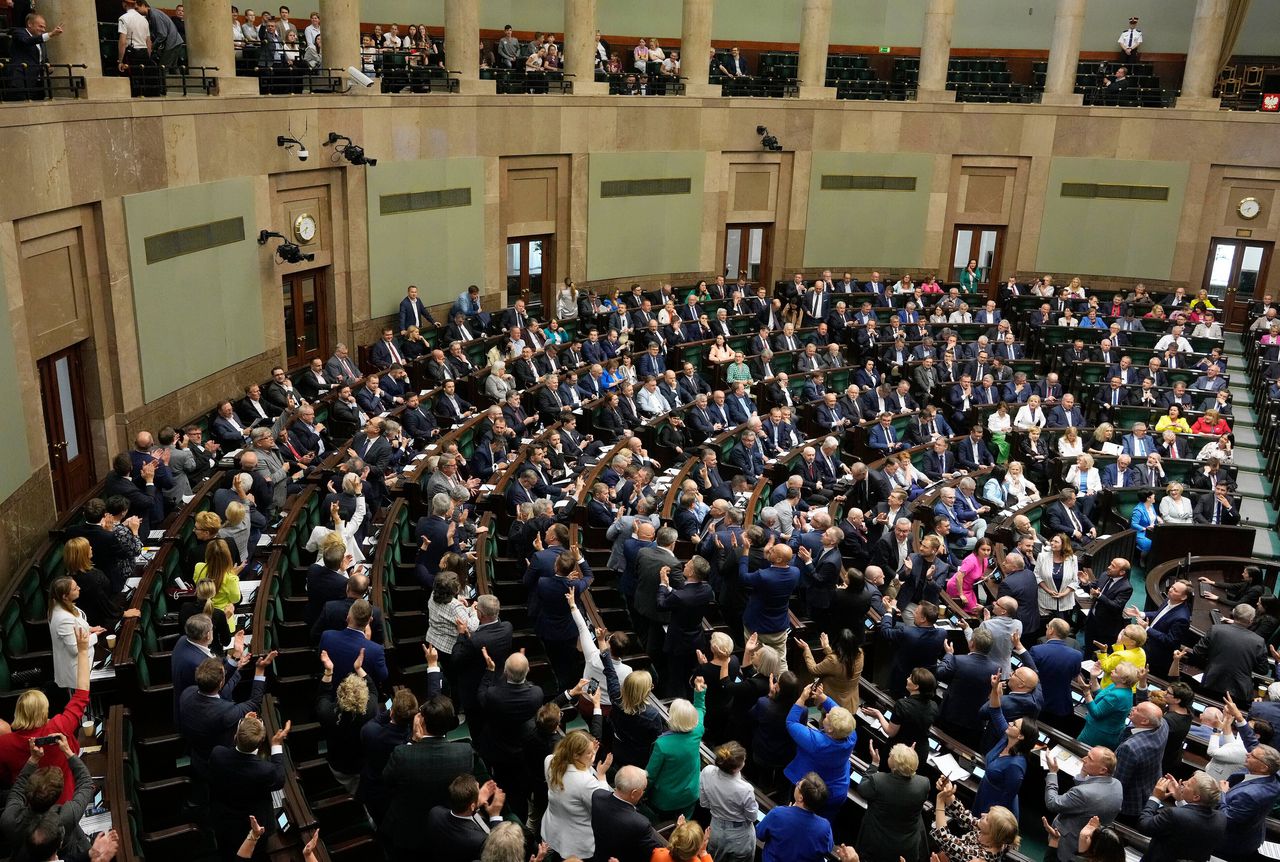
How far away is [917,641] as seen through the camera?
22.7ft

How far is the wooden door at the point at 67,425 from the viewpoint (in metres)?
9.86

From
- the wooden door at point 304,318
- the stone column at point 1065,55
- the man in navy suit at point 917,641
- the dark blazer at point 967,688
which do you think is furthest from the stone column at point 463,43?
the dark blazer at point 967,688

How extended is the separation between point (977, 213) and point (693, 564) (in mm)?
16750

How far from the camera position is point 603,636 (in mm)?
6402

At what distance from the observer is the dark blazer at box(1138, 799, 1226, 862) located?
5160 mm

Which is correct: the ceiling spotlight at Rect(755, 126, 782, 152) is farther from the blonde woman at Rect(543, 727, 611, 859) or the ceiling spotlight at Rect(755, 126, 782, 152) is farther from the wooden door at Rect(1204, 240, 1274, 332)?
the blonde woman at Rect(543, 727, 611, 859)

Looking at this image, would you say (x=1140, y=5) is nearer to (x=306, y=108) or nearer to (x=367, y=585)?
(x=306, y=108)

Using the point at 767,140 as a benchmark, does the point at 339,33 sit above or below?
above

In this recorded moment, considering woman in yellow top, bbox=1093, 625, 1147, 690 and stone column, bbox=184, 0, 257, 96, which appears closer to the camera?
woman in yellow top, bbox=1093, 625, 1147, 690

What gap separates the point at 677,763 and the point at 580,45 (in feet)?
47.8

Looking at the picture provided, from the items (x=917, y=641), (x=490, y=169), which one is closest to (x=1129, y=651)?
(x=917, y=641)

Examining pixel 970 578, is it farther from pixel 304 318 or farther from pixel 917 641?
→ pixel 304 318

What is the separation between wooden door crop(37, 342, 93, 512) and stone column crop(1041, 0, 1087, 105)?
1774 centimetres

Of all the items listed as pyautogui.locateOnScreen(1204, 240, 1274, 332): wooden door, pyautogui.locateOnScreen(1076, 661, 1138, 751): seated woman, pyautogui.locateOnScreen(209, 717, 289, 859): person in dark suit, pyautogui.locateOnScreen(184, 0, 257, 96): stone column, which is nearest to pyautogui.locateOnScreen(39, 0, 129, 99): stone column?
pyautogui.locateOnScreen(184, 0, 257, 96): stone column
